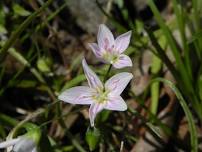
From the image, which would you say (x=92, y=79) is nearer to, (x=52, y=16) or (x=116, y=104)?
(x=116, y=104)

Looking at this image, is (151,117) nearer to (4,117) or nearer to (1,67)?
(4,117)

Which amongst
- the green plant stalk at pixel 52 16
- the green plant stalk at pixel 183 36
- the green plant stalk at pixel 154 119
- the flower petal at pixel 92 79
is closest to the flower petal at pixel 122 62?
the flower petal at pixel 92 79

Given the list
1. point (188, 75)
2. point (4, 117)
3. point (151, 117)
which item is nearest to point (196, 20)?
point (188, 75)

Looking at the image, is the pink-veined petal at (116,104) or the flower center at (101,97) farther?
the flower center at (101,97)

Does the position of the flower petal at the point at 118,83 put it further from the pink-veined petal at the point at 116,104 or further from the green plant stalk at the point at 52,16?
the green plant stalk at the point at 52,16

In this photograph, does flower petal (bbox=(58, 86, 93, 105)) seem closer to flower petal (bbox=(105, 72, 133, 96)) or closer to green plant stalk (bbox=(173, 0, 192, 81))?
flower petal (bbox=(105, 72, 133, 96))

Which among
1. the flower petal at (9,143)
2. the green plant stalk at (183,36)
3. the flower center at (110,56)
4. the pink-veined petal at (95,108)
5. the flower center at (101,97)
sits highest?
the flower petal at (9,143)

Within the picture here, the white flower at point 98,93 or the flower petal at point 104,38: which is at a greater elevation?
the flower petal at point 104,38
